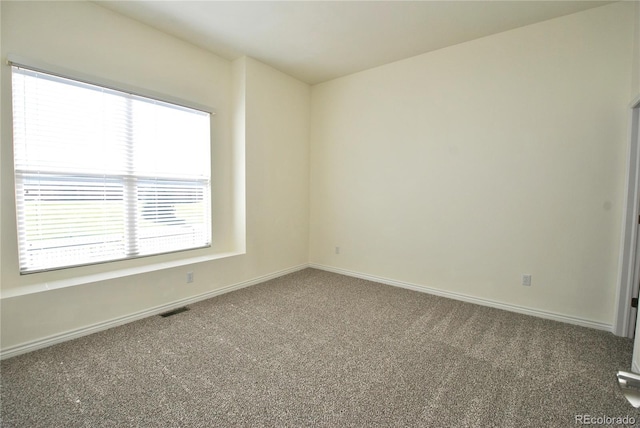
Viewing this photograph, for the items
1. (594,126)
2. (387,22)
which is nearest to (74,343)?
(387,22)

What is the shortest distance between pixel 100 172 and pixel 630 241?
485cm

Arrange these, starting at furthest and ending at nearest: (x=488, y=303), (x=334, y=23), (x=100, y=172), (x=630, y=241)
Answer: (x=488, y=303), (x=334, y=23), (x=100, y=172), (x=630, y=241)

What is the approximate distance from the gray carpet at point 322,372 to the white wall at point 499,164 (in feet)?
1.95

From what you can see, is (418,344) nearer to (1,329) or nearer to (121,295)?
(121,295)

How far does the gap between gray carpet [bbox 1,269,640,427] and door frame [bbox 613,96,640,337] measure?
21 cm

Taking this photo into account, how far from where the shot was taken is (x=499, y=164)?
121 inches

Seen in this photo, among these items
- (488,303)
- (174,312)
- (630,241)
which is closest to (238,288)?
(174,312)

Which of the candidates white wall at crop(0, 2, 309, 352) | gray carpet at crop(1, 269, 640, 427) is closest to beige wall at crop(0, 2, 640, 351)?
white wall at crop(0, 2, 309, 352)

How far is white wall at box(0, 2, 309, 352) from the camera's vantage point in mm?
2227

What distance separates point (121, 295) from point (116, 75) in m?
2.15

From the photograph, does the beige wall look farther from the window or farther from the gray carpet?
the gray carpet

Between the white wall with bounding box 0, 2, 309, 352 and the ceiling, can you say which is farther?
the ceiling

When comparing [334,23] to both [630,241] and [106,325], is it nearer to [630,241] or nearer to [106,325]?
[630,241]

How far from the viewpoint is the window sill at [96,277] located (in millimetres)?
2188
